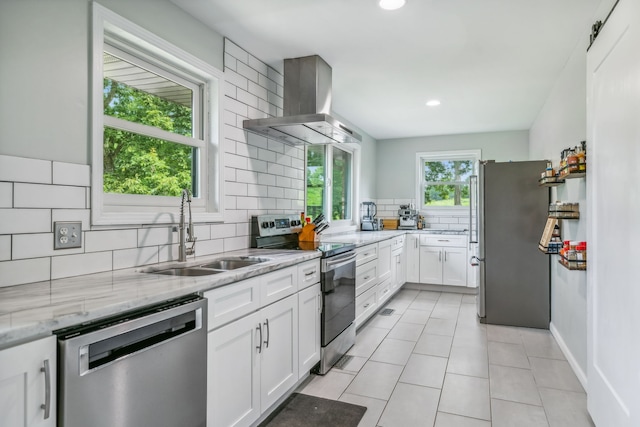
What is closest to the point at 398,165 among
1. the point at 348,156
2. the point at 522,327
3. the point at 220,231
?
the point at 348,156

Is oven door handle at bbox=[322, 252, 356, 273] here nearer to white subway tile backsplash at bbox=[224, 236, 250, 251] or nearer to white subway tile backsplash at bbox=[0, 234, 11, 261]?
white subway tile backsplash at bbox=[224, 236, 250, 251]

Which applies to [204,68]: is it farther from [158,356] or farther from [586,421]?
[586,421]

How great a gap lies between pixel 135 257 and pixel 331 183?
10.4ft

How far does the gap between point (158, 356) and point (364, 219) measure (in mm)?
4626

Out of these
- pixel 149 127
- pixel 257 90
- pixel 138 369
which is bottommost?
pixel 138 369

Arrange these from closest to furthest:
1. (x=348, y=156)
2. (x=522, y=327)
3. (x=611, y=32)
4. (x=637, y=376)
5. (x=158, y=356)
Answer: (x=158, y=356), (x=637, y=376), (x=611, y=32), (x=522, y=327), (x=348, y=156)

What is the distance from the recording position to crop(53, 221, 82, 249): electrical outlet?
1.64 meters

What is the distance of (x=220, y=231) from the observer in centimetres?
267

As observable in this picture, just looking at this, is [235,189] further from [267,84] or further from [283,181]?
[267,84]

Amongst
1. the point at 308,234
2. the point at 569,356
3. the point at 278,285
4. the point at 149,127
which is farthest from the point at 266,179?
the point at 569,356

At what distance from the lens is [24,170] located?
5.01ft

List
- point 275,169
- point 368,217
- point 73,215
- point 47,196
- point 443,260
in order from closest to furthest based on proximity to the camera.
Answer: point 47,196
point 73,215
point 275,169
point 443,260
point 368,217

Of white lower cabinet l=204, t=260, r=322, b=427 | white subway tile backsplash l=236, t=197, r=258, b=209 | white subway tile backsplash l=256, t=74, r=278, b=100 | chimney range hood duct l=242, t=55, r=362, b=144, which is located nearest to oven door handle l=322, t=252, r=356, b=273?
white lower cabinet l=204, t=260, r=322, b=427

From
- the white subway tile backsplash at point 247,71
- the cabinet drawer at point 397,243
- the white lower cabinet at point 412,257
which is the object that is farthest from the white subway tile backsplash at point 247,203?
the white lower cabinet at point 412,257
